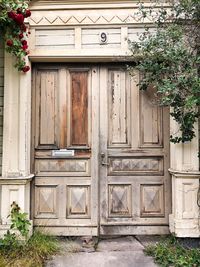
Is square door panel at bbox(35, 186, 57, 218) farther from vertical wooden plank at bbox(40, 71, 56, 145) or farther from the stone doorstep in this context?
vertical wooden plank at bbox(40, 71, 56, 145)

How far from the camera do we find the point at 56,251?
146 inches

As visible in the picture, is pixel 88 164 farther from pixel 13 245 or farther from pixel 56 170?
pixel 13 245

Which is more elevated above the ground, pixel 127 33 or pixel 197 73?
pixel 127 33

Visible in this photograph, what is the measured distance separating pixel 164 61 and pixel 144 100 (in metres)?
0.80

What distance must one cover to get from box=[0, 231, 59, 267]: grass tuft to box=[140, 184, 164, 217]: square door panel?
1.26 m

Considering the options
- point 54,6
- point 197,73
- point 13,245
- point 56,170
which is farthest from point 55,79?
point 13,245

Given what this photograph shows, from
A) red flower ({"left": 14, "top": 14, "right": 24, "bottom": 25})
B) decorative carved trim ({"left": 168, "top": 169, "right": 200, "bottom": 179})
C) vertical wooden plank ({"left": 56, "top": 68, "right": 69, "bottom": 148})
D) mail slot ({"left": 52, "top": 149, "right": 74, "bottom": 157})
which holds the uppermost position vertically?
red flower ({"left": 14, "top": 14, "right": 24, "bottom": 25})

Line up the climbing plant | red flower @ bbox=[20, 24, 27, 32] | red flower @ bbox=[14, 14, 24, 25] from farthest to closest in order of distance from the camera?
1. red flower @ bbox=[20, 24, 27, 32]
2. red flower @ bbox=[14, 14, 24, 25]
3. the climbing plant

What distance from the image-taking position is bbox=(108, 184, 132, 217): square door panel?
4.18 meters

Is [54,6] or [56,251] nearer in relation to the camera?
[56,251]

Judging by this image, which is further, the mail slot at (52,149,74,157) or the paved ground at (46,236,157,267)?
the mail slot at (52,149,74,157)

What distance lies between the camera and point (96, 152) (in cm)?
419

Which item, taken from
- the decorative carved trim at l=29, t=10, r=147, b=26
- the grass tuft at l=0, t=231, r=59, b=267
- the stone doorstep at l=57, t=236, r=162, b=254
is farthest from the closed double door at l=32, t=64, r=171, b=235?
the decorative carved trim at l=29, t=10, r=147, b=26

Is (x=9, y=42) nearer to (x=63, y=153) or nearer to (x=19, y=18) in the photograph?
(x=19, y=18)
